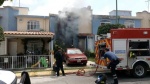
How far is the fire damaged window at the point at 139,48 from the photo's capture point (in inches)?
538

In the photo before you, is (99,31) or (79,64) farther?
(99,31)

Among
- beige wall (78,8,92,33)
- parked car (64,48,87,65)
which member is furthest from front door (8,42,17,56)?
beige wall (78,8,92,33)

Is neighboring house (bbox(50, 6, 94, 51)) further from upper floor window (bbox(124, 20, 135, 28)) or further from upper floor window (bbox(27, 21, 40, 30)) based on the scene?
upper floor window (bbox(124, 20, 135, 28))

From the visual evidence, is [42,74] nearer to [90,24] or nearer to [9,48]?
[9,48]

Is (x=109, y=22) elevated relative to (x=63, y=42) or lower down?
elevated

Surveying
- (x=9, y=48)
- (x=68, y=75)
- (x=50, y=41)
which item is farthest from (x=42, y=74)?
(x=9, y=48)

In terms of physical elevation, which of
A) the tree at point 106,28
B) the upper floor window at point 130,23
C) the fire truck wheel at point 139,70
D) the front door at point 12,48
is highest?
the upper floor window at point 130,23

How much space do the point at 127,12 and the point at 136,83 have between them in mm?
31054

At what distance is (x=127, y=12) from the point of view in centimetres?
4166

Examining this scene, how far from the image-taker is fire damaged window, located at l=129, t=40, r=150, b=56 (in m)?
13.7

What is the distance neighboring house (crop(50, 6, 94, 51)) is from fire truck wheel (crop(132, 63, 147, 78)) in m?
16.4

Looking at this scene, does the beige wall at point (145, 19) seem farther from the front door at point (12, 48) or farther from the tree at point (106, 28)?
the front door at point (12, 48)

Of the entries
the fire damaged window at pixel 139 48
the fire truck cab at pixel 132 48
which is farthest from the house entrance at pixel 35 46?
the fire damaged window at pixel 139 48

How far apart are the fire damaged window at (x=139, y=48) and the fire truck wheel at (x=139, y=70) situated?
0.62 metres
